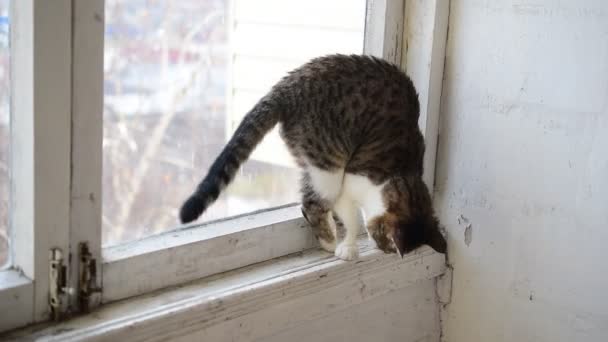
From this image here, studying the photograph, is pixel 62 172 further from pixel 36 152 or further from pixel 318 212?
pixel 318 212

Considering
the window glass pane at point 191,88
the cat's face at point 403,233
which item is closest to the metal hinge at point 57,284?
the window glass pane at point 191,88

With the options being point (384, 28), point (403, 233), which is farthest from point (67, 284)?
point (384, 28)

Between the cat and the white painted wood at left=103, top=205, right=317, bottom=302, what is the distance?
0.07 metres

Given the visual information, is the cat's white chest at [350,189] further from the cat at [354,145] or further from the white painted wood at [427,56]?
the white painted wood at [427,56]

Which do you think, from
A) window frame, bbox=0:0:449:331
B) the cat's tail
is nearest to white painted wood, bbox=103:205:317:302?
window frame, bbox=0:0:449:331

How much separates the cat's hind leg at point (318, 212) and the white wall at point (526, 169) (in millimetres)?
370

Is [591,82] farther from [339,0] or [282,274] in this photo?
[282,274]

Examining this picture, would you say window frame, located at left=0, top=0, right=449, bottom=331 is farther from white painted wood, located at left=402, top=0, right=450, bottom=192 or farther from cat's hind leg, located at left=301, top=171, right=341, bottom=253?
white painted wood, located at left=402, top=0, right=450, bottom=192

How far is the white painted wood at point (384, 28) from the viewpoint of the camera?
1688mm

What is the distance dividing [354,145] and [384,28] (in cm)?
35

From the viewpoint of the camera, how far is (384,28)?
5.56 ft

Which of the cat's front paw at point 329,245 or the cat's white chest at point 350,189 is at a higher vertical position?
the cat's white chest at point 350,189

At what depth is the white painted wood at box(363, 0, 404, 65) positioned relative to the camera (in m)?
1.69

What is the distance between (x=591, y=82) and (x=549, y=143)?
0.17m
